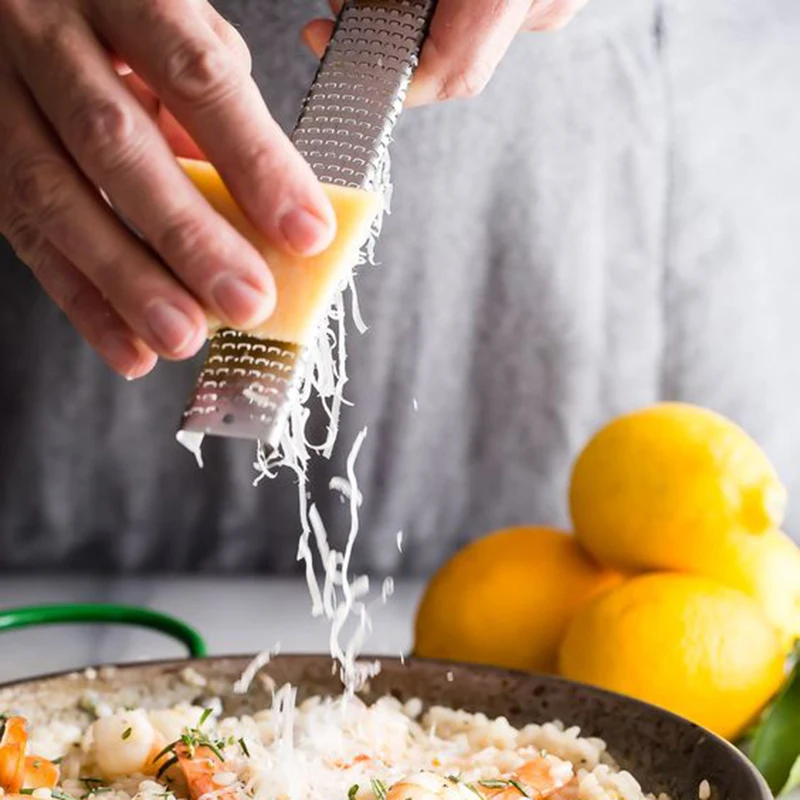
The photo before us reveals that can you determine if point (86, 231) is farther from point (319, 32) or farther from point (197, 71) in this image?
point (319, 32)

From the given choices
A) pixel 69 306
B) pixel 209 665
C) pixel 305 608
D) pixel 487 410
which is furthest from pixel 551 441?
pixel 69 306

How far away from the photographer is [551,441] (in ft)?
5.55

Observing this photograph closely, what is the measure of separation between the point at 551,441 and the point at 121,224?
1.04 meters

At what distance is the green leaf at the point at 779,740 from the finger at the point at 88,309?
1.69ft

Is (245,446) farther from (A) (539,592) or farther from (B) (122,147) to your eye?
(B) (122,147)

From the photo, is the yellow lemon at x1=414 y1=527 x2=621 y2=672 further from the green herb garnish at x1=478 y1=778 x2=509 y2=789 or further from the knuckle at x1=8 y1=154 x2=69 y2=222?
the knuckle at x1=8 y1=154 x2=69 y2=222

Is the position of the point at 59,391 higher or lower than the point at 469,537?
higher

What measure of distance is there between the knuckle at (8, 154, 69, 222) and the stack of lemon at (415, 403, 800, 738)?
51cm

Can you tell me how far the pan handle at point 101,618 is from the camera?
3.75ft

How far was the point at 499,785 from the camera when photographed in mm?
832

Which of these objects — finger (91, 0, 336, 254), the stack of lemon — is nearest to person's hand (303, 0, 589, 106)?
finger (91, 0, 336, 254)

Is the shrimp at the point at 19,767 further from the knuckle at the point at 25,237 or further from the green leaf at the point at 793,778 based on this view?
the green leaf at the point at 793,778

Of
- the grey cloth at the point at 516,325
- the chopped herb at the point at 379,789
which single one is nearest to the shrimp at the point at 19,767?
the chopped herb at the point at 379,789

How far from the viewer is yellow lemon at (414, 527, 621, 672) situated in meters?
1.11
